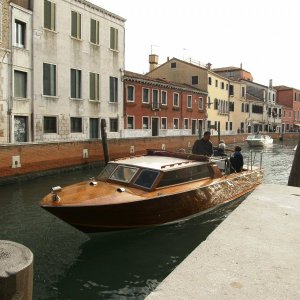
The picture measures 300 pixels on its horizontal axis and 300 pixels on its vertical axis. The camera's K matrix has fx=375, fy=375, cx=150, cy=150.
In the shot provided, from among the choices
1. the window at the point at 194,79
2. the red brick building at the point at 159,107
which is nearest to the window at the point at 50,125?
the red brick building at the point at 159,107

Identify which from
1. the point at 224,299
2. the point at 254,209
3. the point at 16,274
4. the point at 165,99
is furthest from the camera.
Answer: the point at 165,99

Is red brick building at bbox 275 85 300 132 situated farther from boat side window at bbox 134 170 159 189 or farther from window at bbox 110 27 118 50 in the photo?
boat side window at bbox 134 170 159 189

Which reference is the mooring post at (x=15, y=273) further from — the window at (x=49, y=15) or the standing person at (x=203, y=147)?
the window at (x=49, y=15)

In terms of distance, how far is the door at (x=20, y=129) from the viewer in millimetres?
21062

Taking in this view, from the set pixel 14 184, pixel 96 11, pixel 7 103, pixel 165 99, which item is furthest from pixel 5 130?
pixel 165 99

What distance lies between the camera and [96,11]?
85.7 ft

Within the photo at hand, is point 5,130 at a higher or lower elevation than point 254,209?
higher

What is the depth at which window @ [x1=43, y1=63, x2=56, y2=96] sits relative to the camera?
2261 cm

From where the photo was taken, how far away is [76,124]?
25172mm

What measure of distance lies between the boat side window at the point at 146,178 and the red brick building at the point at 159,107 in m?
21.0

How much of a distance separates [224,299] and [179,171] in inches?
247

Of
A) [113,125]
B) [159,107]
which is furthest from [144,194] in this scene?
[159,107]

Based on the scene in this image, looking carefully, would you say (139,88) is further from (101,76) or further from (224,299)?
(224,299)

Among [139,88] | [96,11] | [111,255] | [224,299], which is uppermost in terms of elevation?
[96,11]
